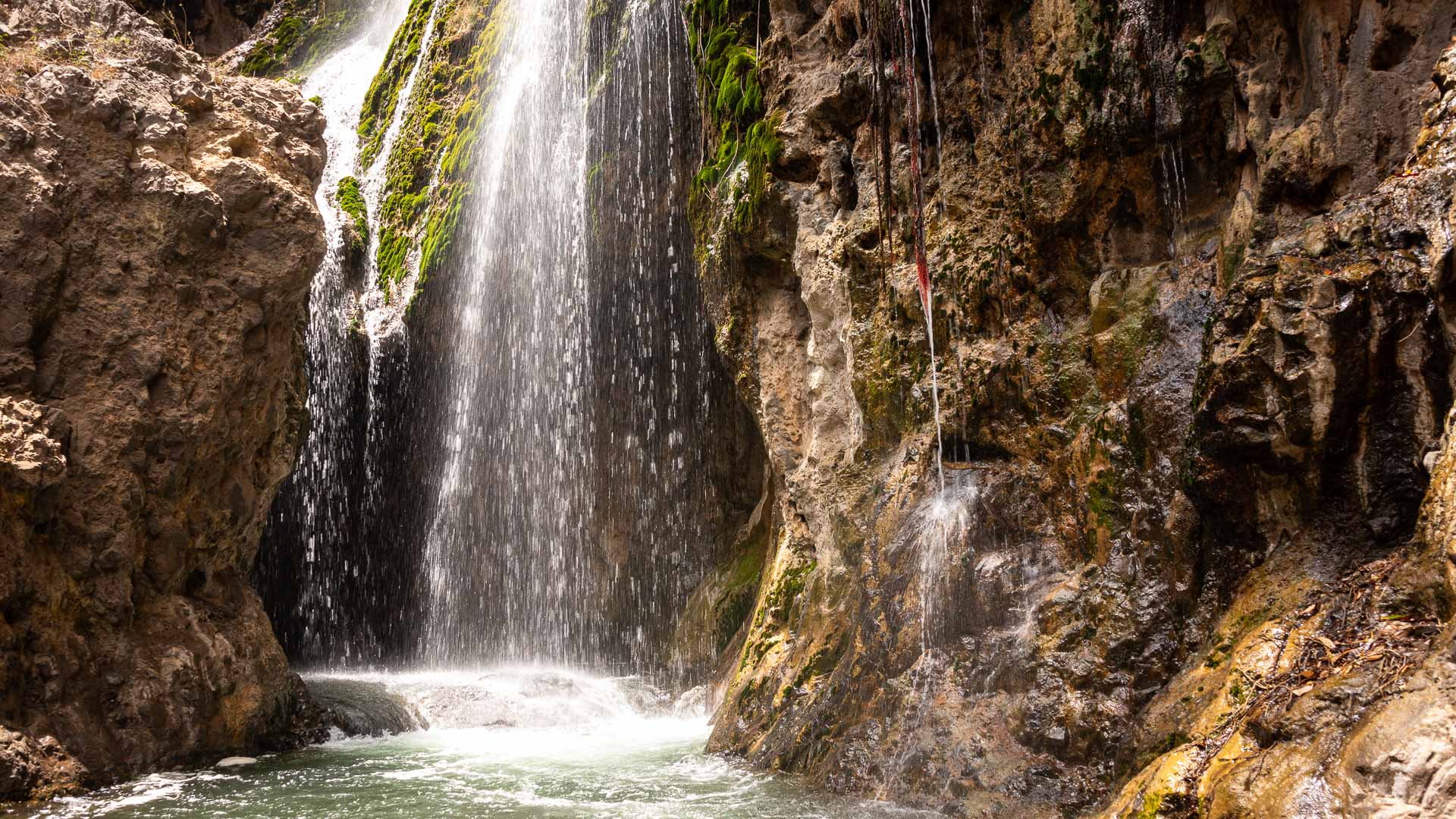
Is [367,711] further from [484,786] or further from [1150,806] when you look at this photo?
[1150,806]

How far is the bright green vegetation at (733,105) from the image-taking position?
30.7ft

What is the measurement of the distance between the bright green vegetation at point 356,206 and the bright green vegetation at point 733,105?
8603 millimetres

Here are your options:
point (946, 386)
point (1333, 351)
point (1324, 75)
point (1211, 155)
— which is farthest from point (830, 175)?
point (1333, 351)

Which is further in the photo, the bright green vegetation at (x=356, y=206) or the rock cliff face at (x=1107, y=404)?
the bright green vegetation at (x=356, y=206)

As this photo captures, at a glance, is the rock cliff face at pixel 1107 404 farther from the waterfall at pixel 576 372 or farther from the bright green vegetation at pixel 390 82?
the bright green vegetation at pixel 390 82

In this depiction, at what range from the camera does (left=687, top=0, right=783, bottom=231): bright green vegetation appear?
9.36 meters

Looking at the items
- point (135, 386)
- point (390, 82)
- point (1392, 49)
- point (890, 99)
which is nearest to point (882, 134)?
point (890, 99)

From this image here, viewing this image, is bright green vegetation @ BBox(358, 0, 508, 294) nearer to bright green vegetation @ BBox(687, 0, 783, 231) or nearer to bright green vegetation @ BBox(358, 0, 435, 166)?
bright green vegetation @ BBox(358, 0, 435, 166)

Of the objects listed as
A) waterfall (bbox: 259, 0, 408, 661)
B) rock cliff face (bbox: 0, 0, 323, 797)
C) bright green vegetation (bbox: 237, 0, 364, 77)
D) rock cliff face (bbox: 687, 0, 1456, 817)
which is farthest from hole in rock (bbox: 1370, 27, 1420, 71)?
bright green vegetation (bbox: 237, 0, 364, 77)

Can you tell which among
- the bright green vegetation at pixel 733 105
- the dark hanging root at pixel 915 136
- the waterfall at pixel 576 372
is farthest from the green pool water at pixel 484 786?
the bright green vegetation at pixel 733 105

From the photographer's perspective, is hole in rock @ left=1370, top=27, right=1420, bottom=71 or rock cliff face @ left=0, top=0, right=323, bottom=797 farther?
rock cliff face @ left=0, top=0, right=323, bottom=797

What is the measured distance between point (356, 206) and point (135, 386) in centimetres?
1068

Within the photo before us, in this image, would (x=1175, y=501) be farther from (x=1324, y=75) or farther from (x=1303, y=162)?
(x=1324, y=75)

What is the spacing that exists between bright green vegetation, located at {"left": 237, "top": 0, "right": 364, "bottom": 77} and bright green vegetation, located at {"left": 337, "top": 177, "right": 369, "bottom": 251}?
287 inches
